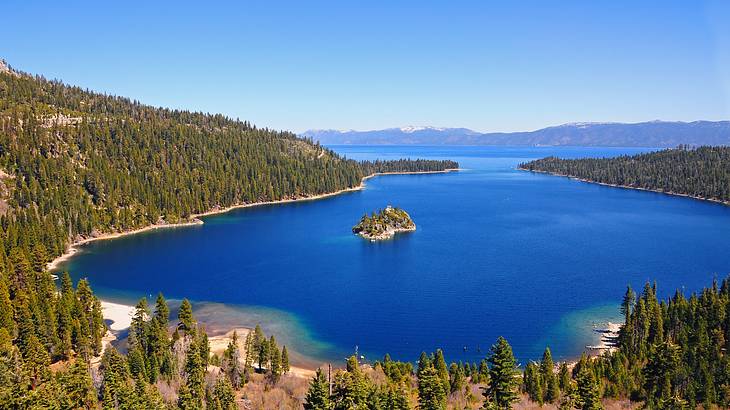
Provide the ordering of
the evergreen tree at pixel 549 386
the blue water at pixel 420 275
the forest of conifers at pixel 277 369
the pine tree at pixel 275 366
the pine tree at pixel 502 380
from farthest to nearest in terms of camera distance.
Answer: the blue water at pixel 420 275 → the pine tree at pixel 275 366 → the evergreen tree at pixel 549 386 → the pine tree at pixel 502 380 → the forest of conifers at pixel 277 369

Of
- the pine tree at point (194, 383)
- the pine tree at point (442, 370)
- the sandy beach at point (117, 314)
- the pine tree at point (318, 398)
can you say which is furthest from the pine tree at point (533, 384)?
the sandy beach at point (117, 314)

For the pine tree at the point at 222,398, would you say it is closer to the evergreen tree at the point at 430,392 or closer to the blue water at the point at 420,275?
the evergreen tree at the point at 430,392

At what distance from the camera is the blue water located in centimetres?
8506

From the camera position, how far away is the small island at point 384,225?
543 feet

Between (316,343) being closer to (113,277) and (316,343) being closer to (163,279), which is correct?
(163,279)

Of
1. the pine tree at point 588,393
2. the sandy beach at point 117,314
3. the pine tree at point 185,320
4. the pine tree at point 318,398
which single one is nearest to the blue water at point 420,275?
the sandy beach at point 117,314

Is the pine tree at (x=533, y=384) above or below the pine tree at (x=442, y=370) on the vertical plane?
below

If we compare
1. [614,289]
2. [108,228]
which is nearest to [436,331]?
[614,289]

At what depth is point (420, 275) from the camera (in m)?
119

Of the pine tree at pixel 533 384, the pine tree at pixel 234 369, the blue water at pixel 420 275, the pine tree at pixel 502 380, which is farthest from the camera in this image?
the blue water at pixel 420 275

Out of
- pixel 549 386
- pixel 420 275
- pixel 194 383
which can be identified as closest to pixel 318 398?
pixel 194 383

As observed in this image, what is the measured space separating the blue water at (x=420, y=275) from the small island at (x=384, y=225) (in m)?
4.34

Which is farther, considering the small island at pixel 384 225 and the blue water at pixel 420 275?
the small island at pixel 384 225

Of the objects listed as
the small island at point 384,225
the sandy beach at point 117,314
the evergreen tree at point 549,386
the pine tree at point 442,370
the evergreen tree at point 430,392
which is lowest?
the evergreen tree at point 549,386
